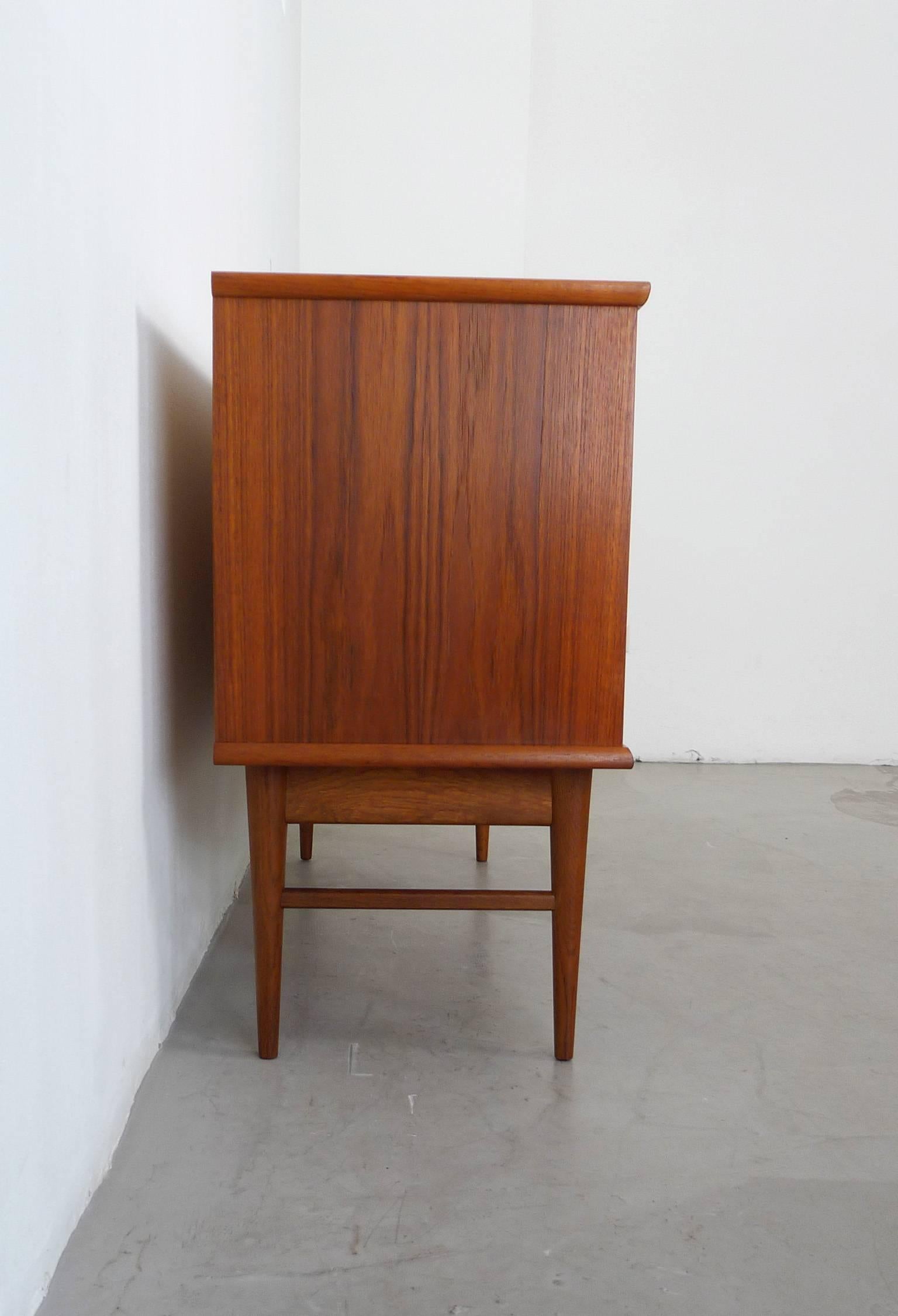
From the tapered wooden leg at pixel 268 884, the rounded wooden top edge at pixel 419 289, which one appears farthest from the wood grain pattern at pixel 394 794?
the rounded wooden top edge at pixel 419 289

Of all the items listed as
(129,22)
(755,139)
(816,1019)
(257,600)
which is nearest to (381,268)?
(755,139)

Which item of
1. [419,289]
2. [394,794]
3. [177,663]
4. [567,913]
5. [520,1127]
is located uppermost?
[419,289]

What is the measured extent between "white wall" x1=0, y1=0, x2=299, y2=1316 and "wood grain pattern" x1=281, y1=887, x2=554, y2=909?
19 cm

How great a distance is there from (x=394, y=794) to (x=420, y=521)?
1.12 ft

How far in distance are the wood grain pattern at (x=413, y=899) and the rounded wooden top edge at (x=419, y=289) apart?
2.35ft

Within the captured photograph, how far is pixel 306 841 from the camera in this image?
6.36 ft

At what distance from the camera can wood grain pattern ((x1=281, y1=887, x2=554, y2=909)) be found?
1.21 metres

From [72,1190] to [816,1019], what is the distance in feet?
3.34

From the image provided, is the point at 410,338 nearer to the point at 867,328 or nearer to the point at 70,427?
the point at 70,427

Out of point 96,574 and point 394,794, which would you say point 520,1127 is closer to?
point 394,794

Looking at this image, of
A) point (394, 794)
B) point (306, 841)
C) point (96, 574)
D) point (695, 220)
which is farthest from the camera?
point (695, 220)

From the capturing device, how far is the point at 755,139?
2.97m

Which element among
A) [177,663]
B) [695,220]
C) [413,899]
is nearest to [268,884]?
[413,899]

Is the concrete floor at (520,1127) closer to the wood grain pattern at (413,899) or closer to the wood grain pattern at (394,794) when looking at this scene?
the wood grain pattern at (413,899)
